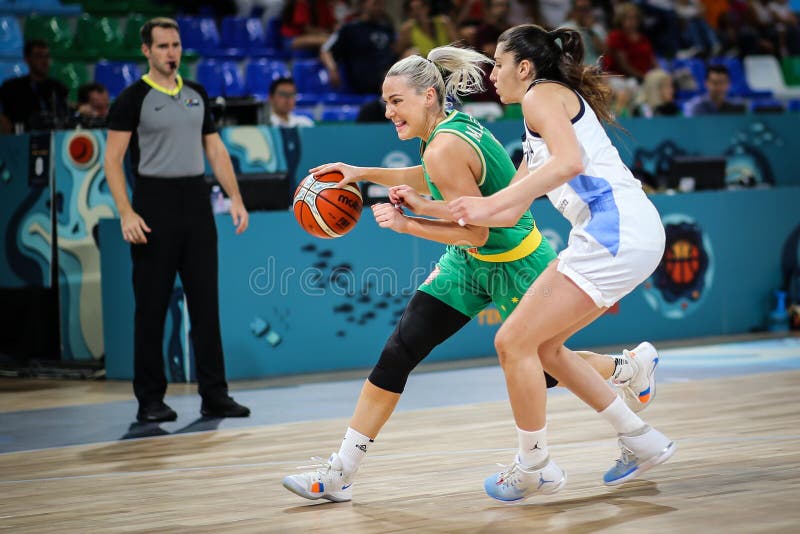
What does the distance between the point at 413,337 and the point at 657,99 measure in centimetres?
815

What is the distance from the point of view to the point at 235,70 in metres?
12.3

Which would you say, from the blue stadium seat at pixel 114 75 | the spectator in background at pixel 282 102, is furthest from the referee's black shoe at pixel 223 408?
the blue stadium seat at pixel 114 75

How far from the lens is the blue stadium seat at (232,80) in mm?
12133

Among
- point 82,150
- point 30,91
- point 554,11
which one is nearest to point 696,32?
point 554,11

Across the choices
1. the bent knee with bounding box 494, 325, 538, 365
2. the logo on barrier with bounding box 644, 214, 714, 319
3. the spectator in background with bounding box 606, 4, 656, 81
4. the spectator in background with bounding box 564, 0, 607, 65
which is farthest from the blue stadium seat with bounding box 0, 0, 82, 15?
the bent knee with bounding box 494, 325, 538, 365

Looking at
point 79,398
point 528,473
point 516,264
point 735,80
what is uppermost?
point 735,80

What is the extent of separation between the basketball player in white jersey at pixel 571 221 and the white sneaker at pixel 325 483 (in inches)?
22.0

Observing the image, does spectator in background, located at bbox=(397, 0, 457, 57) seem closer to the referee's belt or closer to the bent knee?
the referee's belt

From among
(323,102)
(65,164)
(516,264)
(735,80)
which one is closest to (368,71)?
(323,102)

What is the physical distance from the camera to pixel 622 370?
5.36 metres

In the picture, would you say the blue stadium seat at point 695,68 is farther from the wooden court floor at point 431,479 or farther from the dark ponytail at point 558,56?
the dark ponytail at point 558,56

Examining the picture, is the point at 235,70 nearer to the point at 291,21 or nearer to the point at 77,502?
the point at 291,21

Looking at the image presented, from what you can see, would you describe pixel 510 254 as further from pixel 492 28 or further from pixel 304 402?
pixel 492 28

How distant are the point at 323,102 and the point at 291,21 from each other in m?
1.52
